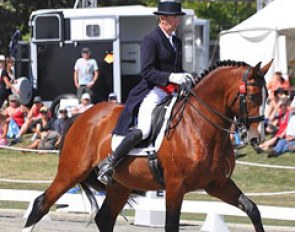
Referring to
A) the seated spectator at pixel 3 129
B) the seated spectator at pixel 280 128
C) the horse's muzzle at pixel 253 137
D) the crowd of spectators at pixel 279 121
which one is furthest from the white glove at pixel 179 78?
the seated spectator at pixel 3 129

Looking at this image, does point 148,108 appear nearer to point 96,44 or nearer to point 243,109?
point 243,109

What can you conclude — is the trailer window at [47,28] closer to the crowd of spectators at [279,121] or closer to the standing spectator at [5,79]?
the standing spectator at [5,79]

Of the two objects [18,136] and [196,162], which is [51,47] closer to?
[18,136]

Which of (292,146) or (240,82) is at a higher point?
(240,82)

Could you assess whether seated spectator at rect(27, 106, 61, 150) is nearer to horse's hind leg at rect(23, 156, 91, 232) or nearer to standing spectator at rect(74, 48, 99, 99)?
standing spectator at rect(74, 48, 99, 99)

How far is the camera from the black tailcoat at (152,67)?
9805mm

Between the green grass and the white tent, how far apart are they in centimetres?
229

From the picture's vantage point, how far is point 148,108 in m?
9.90

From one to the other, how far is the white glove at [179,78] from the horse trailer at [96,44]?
44.7 ft

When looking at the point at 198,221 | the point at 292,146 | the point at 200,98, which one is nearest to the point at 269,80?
the point at 292,146

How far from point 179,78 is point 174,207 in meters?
1.31

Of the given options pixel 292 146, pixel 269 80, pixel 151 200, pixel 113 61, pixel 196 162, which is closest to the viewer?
pixel 196 162

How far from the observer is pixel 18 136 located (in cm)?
2238

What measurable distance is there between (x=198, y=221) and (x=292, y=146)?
5.62 m
